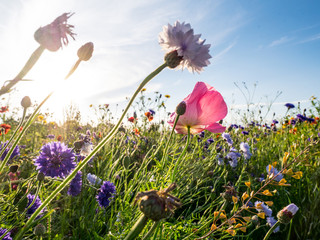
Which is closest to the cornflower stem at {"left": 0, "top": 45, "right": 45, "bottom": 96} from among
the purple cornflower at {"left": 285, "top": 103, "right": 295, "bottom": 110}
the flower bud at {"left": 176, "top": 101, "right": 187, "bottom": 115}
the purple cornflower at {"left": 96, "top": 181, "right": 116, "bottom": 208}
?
the flower bud at {"left": 176, "top": 101, "right": 187, "bottom": 115}

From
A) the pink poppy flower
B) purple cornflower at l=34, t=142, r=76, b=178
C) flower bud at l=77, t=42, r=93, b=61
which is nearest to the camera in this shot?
flower bud at l=77, t=42, r=93, b=61

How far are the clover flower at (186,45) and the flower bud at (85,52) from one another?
0.20m

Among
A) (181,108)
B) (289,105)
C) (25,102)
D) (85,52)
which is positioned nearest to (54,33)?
(85,52)

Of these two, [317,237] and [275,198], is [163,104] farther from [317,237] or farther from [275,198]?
[317,237]

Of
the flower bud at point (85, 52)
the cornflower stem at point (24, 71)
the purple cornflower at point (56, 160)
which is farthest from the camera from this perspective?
the purple cornflower at point (56, 160)

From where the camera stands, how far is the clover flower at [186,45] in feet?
2.12

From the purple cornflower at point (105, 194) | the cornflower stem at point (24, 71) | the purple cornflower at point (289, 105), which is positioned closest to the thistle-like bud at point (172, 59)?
the cornflower stem at point (24, 71)

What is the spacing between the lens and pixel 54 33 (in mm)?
466

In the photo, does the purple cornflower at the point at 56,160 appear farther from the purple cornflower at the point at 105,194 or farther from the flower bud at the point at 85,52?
the flower bud at the point at 85,52

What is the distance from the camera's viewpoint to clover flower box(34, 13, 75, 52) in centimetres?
44

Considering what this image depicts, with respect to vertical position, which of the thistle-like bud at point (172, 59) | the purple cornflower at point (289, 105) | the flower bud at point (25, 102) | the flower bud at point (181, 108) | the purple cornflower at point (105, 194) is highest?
the purple cornflower at point (289, 105)

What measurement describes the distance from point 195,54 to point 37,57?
39 cm

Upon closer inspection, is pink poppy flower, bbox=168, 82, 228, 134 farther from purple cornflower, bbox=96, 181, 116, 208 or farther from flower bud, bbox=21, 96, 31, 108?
purple cornflower, bbox=96, 181, 116, 208

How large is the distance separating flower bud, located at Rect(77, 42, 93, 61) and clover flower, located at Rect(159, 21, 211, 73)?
0.67 ft
